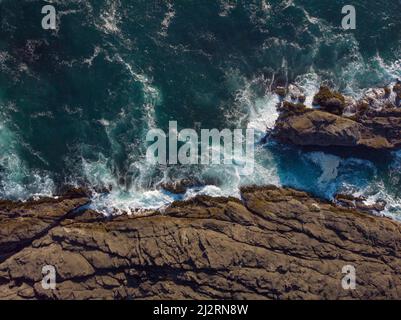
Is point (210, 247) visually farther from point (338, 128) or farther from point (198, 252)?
point (338, 128)

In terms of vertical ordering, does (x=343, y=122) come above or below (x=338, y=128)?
above

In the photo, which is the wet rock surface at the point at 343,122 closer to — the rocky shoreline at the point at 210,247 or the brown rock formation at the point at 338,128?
the brown rock formation at the point at 338,128

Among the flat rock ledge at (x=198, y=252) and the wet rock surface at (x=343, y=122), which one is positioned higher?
the wet rock surface at (x=343, y=122)

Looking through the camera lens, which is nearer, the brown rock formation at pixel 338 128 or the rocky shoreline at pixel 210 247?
the rocky shoreline at pixel 210 247

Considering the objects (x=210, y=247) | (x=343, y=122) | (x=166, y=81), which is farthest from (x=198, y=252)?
(x=343, y=122)

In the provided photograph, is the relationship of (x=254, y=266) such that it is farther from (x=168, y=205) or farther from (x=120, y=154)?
(x=120, y=154)

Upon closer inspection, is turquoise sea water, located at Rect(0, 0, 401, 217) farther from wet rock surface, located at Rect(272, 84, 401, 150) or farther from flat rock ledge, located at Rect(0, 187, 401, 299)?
flat rock ledge, located at Rect(0, 187, 401, 299)

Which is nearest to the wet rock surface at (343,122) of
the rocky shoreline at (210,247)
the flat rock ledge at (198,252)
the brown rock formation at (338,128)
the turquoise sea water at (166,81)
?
the brown rock formation at (338,128)
